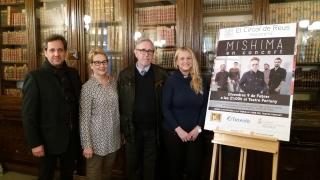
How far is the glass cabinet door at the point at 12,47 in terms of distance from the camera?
3.71m

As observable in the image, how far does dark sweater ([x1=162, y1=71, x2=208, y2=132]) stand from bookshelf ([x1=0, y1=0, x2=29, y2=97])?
6.95 feet

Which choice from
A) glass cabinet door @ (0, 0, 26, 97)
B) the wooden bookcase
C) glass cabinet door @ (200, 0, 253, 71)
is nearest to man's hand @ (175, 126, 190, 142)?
the wooden bookcase

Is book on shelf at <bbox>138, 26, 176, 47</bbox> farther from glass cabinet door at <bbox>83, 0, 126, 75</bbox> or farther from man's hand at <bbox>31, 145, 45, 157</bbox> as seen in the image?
man's hand at <bbox>31, 145, 45, 157</bbox>

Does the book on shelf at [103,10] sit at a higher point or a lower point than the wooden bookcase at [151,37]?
higher

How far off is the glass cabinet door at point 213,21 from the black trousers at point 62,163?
1468 mm

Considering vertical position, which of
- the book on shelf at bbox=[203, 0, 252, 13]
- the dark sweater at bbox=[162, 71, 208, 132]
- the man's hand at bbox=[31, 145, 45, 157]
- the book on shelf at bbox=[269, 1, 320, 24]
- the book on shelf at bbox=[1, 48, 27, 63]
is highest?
the book on shelf at bbox=[203, 0, 252, 13]

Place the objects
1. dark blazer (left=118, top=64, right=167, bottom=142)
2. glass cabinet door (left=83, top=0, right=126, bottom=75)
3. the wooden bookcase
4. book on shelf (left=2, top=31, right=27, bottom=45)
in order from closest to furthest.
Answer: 1. dark blazer (left=118, top=64, right=167, bottom=142)
2. the wooden bookcase
3. glass cabinet door (left=83, top=0, right=126, bottom=75)
4. book on shelf (left=2, top=31, right=27, bottom=45)

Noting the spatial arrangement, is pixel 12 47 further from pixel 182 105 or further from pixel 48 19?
pixel 182 105

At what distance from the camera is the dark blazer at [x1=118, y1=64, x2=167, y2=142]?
2516 millimetres

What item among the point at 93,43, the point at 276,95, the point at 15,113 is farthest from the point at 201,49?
the point at 15,113

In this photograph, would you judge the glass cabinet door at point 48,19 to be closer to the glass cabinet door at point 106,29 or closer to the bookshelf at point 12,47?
the bookshelf at point 12,47

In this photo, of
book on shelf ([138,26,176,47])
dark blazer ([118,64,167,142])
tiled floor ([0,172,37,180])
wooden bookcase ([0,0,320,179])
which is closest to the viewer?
dark blazer ([118,64,167,142])

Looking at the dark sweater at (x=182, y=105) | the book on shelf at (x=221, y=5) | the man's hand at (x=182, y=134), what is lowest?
the man's hand at (x=182, y=134)

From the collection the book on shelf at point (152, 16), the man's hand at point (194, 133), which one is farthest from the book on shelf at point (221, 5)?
the man's hand at point (194, 133)
